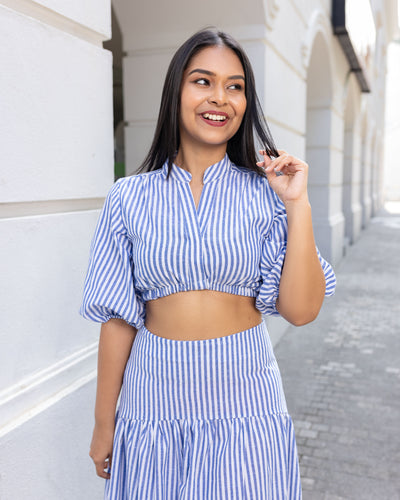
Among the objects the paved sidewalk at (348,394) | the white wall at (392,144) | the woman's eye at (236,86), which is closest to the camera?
the woman's eye at (236,86)

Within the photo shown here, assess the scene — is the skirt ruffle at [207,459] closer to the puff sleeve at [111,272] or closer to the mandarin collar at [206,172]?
the puff sleeve at [111,272]

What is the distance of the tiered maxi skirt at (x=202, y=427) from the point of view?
4.62 feet

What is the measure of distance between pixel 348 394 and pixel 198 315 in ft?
9.76

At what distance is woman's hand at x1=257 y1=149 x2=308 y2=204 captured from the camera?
56.7 inches

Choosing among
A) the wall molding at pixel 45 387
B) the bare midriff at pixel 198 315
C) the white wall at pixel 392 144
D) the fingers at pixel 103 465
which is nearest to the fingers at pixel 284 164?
the bare midriff at pixel 198 315

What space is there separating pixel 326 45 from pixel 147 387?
7.14 metres

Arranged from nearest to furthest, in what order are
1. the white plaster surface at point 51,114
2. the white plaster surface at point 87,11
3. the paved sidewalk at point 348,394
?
1. the white plaster surface at point 51,114
2. the white plaster surface at point 87,11
3. the paved sidewalk at point 348,394

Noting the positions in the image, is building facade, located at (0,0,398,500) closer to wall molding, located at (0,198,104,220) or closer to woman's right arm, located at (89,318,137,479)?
wall molding, located at (0,198,104,220)

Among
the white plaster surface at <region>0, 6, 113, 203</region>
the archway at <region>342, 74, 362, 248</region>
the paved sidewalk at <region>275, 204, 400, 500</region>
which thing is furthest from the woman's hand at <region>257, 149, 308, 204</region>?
the archway at <region>342, 74, 362, 248</region>

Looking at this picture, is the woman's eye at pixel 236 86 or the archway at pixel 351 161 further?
the archway at pixel 351 161

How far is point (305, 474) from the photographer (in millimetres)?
2988

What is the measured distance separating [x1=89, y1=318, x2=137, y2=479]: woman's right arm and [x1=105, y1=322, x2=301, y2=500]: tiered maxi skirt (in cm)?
5

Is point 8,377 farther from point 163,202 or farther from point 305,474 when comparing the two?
point 305,474

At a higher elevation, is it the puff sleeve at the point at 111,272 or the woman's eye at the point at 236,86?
the woman's eye at the point at 236,86
